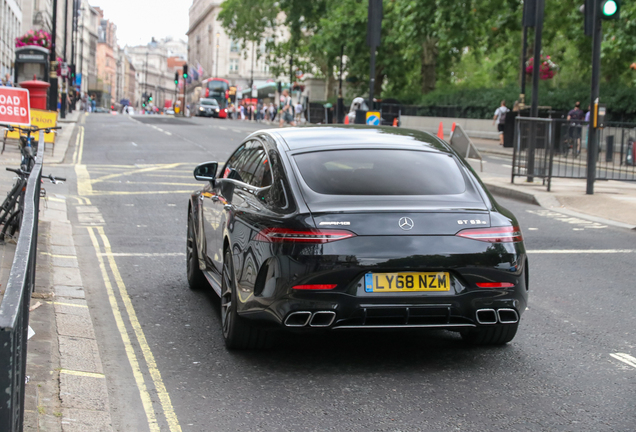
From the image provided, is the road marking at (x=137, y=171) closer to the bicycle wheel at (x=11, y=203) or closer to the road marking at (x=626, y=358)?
the bicycle wheel at (x=11, y=203)

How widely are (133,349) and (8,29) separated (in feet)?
164

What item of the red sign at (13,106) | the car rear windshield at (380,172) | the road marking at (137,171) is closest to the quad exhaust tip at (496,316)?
the car rear windshield at (380,172)

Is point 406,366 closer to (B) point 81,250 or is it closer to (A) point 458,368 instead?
(A) point 458,368

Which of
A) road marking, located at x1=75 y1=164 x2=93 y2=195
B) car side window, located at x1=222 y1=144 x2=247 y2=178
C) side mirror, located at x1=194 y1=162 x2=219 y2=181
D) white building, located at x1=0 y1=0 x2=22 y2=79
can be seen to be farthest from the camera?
white building, located at x1=0 y1=0 x2=22 y2=79

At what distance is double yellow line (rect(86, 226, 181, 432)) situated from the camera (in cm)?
441

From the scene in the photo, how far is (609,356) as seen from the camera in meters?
5.65

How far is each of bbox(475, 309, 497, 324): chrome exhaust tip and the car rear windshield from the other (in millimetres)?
770

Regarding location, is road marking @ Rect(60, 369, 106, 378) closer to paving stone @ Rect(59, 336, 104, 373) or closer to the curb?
paving stone @ Rect(59, 336, 104, 373)

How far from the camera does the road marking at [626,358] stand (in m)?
5.50

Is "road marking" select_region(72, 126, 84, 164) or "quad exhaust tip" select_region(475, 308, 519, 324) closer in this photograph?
"quad exhaust tip" select_region(475, 308, 519, 324)

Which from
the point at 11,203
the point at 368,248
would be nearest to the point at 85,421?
the point at 368,248

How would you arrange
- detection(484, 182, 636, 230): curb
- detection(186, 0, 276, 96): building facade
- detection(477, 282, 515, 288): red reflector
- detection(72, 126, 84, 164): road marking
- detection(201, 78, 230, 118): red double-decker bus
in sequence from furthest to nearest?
1. detection(186, 0, 276, 96): building facade
2. detection(201, 78, 230, 118): red double-decker bus
3. detection(72, 126, 84, 164): road marking
4. detection(484, 182, 636, 230): curb
5. detection(477, 282, 515, 288): red reflector

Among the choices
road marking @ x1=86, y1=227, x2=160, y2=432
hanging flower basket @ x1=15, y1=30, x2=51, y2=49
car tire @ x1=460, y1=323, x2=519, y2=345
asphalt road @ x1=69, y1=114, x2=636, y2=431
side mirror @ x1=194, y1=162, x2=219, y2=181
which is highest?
hanging flower basket @ x1=15, y1=30, x2=51, y2=49

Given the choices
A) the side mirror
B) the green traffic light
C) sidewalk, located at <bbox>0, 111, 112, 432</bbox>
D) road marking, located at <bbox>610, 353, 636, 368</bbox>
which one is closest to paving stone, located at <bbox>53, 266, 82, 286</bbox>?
sidewalk, located at <bbox>0, 111, 112, 432</bbox>
